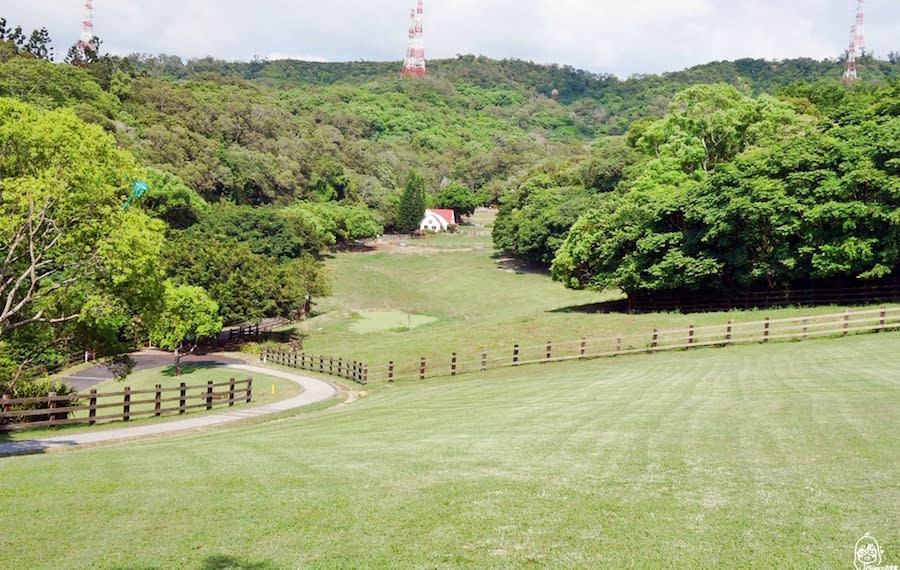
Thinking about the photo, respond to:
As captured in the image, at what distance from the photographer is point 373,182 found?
16138 cm

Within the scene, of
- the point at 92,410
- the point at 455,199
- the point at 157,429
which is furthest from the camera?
the point at 455,199

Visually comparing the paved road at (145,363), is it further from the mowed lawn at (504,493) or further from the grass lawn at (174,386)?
the mowed lawn at (504,493)

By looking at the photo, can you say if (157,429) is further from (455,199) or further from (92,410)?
(455,199)

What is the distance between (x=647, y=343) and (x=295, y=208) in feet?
301

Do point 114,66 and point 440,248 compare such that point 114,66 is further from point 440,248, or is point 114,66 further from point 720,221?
point 720,221

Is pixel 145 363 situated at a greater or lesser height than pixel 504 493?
lesser

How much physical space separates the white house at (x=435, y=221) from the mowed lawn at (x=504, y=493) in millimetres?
144216

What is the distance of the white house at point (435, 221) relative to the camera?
160000 mm

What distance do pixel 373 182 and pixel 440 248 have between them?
4334 centimetres

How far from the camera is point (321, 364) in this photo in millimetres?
41906

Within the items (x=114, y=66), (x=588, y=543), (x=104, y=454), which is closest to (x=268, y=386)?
(x=104, y=454)

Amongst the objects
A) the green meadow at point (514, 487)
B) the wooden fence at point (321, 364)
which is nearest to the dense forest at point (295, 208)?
the wooden fence at point (321, 364)

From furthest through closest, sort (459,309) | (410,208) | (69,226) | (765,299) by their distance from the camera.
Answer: (410,208), (459,309), (765,299), (69,226)

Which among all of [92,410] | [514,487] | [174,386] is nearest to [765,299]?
[174,386]
